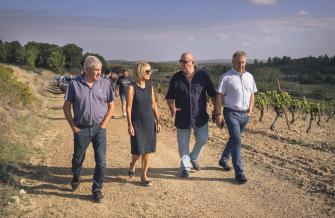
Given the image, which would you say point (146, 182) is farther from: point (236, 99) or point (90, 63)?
point (90, 63)

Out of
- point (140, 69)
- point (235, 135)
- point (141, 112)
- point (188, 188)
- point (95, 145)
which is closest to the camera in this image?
point (95, 145)

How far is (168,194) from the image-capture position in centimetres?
646

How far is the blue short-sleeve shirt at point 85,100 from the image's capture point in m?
5.89

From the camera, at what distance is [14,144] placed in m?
9.26

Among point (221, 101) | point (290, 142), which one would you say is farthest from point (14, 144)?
point (290, 142)

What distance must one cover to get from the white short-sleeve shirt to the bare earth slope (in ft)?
4.23

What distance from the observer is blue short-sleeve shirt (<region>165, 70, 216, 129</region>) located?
7.01 meters

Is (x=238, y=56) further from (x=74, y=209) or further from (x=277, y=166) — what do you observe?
(x=74, y=209)

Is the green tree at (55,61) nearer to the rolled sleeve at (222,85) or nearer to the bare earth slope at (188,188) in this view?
the bare earth slope at (188,188)

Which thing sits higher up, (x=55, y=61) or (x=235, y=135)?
(x=55, y=61)

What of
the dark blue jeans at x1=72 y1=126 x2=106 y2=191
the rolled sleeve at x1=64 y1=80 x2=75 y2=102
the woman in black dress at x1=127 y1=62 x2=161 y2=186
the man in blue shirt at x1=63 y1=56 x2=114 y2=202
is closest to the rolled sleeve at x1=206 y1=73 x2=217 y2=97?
the woman in black dress at x1=127 y1=62 x2=161 y2=186

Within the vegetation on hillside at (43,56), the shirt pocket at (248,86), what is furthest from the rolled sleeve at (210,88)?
the vegetation on hillside at (43,56)

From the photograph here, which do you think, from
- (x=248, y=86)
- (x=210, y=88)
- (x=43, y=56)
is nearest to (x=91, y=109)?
(x=210, y=88)

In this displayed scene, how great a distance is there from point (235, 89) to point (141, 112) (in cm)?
156
